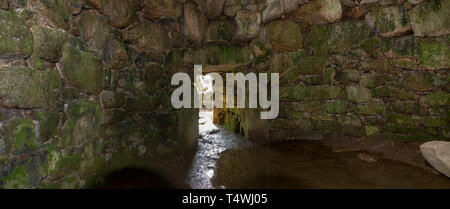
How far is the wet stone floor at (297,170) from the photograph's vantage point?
2.42m

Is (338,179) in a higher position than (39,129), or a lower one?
lower

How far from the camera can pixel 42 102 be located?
181 cm

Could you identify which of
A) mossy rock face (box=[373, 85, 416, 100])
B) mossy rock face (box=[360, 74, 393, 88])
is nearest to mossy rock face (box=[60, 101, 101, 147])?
mossy rock face (box=[360, 74, 393, 88])

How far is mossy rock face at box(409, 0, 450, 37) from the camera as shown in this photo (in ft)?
10.5

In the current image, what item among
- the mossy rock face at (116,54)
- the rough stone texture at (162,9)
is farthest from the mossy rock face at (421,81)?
the mossy rock face at (116,54)

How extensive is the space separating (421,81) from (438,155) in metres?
1.34

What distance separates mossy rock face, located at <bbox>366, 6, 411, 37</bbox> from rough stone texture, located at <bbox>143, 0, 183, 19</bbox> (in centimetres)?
282

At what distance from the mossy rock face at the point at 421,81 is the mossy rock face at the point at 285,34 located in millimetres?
1590

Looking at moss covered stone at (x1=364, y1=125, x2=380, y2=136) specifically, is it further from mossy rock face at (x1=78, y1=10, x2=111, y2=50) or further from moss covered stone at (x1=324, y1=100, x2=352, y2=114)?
mossy rock face at (x1=78, y1=10, x2=111, y2=50)
